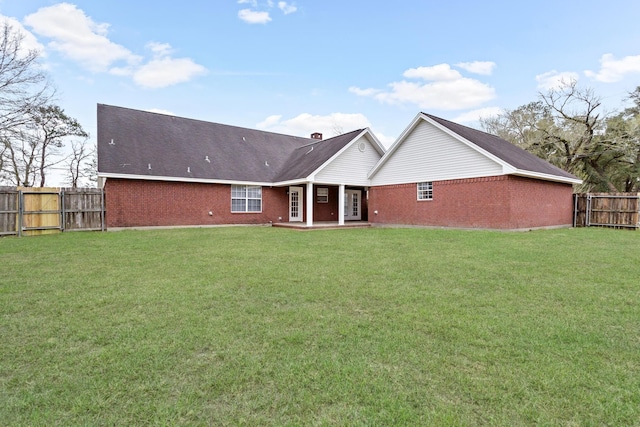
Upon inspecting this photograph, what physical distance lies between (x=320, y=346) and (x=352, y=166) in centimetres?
1479

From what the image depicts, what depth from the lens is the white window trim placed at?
14688mm

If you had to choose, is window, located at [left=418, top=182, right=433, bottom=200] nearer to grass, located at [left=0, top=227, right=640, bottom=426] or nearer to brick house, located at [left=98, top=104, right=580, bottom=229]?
brick house, located at [left=98, top=104, right=580, bottom=229]

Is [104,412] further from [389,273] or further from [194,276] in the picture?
[389,273]

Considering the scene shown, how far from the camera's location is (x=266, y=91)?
19.7 meters

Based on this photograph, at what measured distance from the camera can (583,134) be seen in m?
25.2

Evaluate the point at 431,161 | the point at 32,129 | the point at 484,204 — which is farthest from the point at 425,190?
the point at 32,129

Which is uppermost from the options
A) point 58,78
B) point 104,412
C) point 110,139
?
point 58,78

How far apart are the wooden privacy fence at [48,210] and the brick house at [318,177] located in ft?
2.02

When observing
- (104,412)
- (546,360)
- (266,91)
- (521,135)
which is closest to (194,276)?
(104,412)

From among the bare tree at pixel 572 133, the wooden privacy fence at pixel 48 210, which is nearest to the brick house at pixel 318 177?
the wooden privacy fence at pixel 48 210

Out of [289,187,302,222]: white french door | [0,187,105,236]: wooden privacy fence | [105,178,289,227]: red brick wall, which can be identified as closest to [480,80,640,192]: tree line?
[289,187,302,222]: white french door

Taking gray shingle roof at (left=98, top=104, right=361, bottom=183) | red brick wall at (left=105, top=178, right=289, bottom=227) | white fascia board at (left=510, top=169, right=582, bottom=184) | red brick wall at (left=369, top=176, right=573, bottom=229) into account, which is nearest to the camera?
white fascia board at (left=510, top=169, right=582, bottom=184)

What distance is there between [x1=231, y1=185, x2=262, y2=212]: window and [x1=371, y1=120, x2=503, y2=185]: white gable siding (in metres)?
6.66

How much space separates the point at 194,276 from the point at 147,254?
9.43 feet
